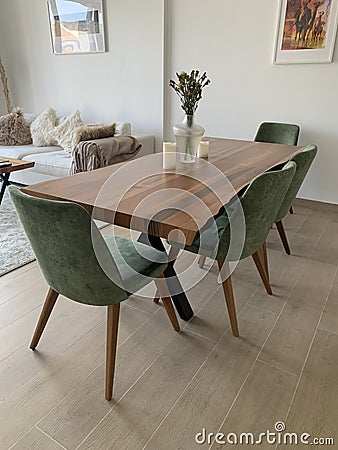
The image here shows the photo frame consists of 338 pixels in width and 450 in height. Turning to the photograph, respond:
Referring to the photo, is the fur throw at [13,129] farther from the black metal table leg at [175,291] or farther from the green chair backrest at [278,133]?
the black metal table leg at [175,291]

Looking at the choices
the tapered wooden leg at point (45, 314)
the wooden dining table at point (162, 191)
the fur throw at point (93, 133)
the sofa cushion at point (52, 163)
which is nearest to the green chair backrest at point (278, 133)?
the wooden dining table at point (162, 191)

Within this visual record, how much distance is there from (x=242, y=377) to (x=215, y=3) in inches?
136

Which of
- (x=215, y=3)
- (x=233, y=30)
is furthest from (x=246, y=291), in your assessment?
(x=215, y=3)

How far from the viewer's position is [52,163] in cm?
360

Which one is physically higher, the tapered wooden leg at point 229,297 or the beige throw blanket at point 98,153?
the beige throw blanket at point 98,153

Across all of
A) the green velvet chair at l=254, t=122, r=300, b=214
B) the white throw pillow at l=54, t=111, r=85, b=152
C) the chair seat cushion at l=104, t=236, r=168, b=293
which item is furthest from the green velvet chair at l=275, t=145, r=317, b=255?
the white throw pillow at l=54, t=111, r=85, b=152

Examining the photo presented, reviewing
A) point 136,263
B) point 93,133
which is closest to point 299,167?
point 136,263

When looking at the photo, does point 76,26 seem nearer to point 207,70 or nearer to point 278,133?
point 207,70

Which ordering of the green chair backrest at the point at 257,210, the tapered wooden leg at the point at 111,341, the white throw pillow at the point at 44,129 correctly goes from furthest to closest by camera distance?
the white throw pillow at the point at 44,129, the green chair backrest at the point at 257,210, the tapered wooden leg at the point at 111,341

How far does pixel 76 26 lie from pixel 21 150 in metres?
1.74

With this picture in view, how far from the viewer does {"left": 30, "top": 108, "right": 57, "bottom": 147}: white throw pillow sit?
421 centimetres

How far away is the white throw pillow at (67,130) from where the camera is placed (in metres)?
4.03

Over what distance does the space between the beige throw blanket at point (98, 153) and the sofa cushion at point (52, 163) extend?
28cm

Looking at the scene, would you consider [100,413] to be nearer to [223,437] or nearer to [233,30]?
[223,437]
